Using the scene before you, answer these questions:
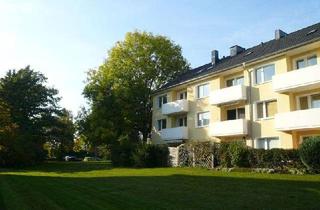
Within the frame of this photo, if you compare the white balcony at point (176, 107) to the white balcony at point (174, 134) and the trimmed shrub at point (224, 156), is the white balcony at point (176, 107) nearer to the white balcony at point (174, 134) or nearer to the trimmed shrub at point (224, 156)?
the white balcony at point (174, 134)

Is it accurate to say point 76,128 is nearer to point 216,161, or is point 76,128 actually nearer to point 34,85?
point 34,85

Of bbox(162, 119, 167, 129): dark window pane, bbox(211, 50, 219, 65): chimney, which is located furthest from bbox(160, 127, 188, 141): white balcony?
bbox(211, 50, 219, 65): chimney

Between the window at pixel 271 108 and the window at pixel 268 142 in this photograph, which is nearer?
the window at pixel 268 142

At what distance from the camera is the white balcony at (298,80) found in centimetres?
2835

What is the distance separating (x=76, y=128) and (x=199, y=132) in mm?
19544

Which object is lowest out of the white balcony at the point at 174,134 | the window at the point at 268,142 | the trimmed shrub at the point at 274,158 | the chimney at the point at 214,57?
the trimmed shrub at the point at 274,158

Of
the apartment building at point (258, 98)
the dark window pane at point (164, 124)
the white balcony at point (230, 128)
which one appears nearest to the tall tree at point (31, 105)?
the dark window pane at point (164, 124)

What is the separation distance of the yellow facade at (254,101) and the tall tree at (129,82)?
8767 millimetres

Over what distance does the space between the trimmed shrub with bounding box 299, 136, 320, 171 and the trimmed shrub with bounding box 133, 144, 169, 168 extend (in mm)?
15525

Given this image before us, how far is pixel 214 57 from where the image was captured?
46.3m

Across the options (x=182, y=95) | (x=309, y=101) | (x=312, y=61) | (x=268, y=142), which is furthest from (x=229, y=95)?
(x=182, y=95)

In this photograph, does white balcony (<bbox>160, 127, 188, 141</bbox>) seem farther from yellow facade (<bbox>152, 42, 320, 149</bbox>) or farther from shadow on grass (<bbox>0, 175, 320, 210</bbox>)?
shadow on grass (<bbox>0, 175, 320, 210</bbox>)

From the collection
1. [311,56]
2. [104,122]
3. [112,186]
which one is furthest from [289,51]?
[104,122]

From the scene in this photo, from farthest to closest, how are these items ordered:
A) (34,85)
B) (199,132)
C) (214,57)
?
1. (34,85)
2. (214,57)
3. (199,132)
